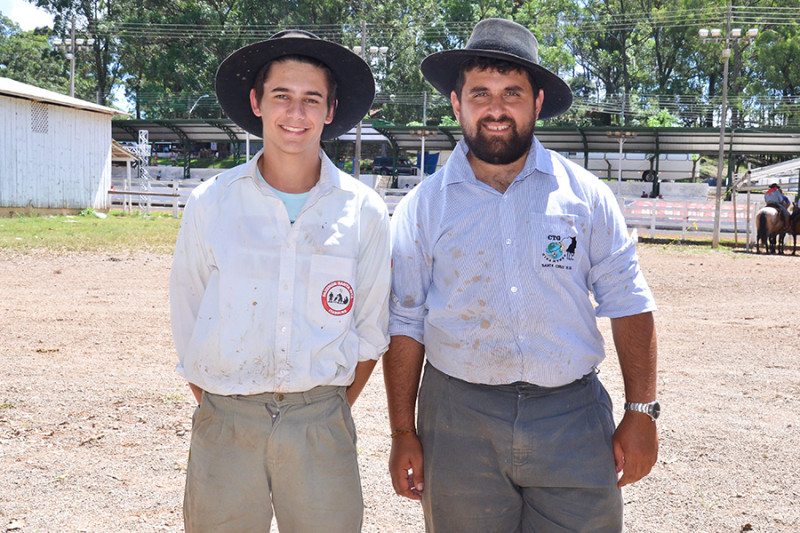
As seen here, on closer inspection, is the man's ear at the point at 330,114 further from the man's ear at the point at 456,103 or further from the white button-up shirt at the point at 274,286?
the man's ear at the point at 456,103

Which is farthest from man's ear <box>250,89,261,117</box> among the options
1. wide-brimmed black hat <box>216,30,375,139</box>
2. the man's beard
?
the man's beard

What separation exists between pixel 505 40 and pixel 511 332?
1078mm

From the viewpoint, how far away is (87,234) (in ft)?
64.8

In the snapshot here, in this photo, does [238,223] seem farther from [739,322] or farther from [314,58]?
[739,322]

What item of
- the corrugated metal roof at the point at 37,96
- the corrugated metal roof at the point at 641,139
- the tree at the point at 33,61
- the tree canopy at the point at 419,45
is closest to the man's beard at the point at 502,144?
the corrugated metal roof at the point at 37,96

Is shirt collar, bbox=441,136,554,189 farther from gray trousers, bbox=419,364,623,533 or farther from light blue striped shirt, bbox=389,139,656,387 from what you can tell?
gray trousers, bbox=419,364,623,533

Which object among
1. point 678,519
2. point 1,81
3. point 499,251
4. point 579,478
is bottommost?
point 678,519

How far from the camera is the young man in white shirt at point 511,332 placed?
2678mm

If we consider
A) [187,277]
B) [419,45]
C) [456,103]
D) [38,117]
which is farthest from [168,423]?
[419,45]

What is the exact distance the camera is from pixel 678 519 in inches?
163

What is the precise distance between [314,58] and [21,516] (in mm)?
2742

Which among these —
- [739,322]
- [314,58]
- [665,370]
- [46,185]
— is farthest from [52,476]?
[46,185]

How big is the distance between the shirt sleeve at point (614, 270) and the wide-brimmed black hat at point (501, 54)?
22.2 inches

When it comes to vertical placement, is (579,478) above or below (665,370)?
above
